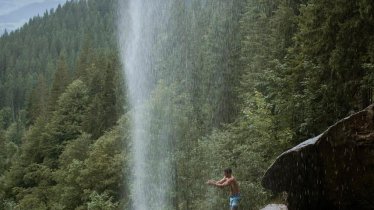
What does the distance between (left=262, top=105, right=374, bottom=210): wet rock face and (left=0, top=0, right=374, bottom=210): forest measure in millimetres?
4862

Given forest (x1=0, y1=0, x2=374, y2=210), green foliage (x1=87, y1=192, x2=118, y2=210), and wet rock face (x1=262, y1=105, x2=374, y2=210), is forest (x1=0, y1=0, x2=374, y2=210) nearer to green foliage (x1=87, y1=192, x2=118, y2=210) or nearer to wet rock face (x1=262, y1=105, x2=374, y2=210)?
green foliage (x1=87, y1=192, x2=118, y2=210)

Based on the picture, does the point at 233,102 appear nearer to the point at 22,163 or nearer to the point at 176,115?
the point at 176,115

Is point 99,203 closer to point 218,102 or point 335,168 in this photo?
point 218,102

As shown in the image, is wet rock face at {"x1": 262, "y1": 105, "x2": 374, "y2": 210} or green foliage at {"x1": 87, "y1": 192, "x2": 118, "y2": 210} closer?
wet rock face at {"x1": 262, "y1": 105, "x2": 374, "y2": 210}

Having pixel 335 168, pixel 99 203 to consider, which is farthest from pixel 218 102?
pixel 335 168

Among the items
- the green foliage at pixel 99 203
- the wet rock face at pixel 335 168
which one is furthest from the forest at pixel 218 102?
the wet rock face at pixel 335 168

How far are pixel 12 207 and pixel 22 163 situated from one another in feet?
37.1

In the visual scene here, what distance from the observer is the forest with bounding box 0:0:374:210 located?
55.1ft

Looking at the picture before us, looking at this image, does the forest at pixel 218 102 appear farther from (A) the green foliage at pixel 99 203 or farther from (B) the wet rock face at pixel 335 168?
(B) the wet rock face at pixel 335 168

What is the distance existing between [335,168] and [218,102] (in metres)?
27.6

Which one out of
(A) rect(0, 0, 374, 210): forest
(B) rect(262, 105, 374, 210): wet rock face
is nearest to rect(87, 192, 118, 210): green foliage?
(A) rect(0, 0, 374, 210): forest

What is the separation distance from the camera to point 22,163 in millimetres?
55656

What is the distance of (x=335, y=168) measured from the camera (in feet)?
27.6

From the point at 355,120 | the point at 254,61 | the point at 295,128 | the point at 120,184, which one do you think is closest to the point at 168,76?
the point at 254,61
